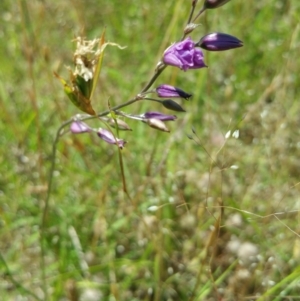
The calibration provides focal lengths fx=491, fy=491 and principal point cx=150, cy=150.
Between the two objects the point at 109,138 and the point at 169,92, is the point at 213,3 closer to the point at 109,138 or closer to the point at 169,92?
the point at 169,92

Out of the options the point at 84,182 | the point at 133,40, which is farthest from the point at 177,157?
the point at 133,40

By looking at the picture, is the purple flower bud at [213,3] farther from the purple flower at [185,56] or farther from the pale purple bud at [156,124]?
the pale purple bud at [156,124]

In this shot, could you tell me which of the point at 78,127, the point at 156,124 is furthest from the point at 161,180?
the point at 156,124

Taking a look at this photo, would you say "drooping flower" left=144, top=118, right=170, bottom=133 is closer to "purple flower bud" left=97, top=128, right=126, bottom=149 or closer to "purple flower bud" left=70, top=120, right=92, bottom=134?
"purple flower bud" left=97, top=128, right=126, bottom=149

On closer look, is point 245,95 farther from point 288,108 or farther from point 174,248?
point 174,248

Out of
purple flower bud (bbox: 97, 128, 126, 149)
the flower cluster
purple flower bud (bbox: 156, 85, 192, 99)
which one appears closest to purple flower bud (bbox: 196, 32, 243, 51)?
the flower cluster

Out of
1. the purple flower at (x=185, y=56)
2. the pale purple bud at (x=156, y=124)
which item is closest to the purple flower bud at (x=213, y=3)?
the purple flower at (x=185, y=56)

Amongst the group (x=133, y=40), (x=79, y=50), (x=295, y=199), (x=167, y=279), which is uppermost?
(x=79, y=50)

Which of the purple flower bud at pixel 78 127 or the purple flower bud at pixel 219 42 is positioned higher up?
the purple flower bud at pixel 219 42
